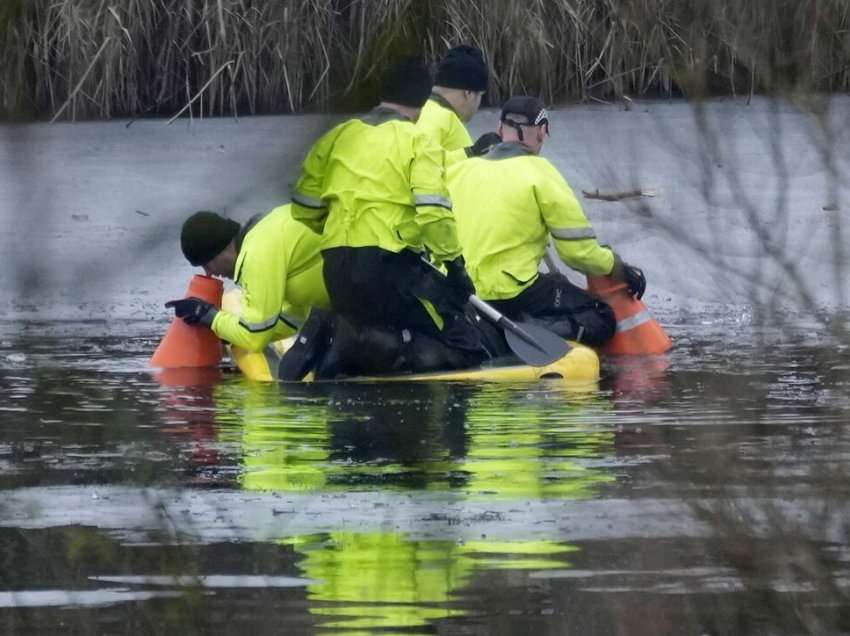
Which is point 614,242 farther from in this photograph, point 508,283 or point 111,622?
point 508,283

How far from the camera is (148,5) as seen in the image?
1.35m

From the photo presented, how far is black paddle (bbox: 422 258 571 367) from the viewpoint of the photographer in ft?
30.7

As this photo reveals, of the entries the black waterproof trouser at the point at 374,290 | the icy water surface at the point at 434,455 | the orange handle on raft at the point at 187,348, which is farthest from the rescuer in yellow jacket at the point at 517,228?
the black waterproof trouser at the point at 374,290

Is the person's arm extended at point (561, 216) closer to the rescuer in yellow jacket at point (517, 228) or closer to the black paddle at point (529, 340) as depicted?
the rescuer in yellow jacket at point (517, 228)

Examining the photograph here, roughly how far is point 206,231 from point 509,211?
810 centimetres

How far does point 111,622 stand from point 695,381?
1.43m

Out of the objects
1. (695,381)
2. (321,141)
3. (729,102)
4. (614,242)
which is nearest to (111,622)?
(695,381)

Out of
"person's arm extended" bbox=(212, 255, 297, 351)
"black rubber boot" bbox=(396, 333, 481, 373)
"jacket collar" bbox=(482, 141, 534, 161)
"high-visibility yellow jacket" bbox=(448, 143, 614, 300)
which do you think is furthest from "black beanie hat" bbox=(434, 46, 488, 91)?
"jacket collar" bbox=(482, 141, 534, 161)

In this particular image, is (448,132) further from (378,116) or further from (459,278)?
(378,116)

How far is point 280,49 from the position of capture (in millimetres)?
1328

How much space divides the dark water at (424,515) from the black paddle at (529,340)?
1917mm

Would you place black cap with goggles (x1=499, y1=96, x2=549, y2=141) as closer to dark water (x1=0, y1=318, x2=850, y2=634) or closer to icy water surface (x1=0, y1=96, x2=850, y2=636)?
icy water surface (x1=0, y1=96, x2=850, y2=636)

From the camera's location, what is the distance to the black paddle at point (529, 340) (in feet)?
30.7

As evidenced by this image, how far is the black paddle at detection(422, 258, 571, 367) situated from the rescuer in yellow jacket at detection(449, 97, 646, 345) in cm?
29
